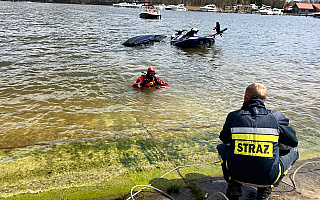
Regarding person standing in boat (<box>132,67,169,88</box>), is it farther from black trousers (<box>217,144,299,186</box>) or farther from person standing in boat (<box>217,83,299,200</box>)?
person standing in boat (<box>217,83,299,200</box>)

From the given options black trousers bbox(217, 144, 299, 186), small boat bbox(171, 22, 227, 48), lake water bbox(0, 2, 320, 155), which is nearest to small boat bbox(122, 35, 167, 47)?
small boat bbox(171, 22, 227, 48)

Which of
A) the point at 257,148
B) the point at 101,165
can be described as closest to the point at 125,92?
the point at 101,165

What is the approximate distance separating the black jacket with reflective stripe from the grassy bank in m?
1.25

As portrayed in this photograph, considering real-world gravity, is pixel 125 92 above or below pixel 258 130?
below

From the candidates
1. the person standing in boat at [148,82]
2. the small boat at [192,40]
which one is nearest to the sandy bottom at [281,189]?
the person standing in boat at [148,82]

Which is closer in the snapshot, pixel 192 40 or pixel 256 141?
pixel 256 141

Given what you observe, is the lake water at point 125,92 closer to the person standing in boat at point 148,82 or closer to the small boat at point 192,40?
the person standing in boat at point 148,82

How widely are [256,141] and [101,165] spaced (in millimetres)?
2834

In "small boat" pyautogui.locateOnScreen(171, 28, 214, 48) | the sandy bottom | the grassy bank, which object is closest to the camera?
the sandy bottom

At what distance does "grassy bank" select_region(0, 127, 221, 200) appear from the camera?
3.74 m

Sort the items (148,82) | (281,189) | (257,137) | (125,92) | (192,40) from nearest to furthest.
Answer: (257,137)
(281,189)
(125,92)
(148,82)
(192,40)

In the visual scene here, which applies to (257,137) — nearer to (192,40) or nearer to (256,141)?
(256,141)

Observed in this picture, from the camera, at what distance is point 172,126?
6.52 meters

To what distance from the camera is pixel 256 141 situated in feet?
9.34
